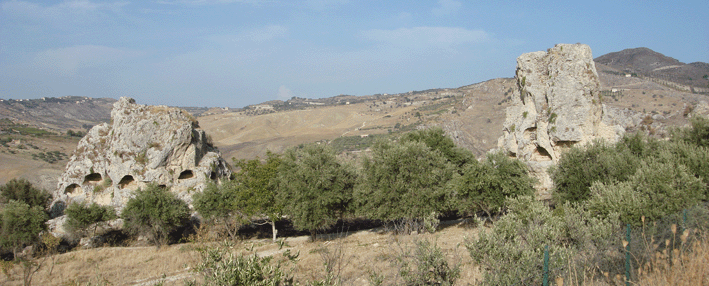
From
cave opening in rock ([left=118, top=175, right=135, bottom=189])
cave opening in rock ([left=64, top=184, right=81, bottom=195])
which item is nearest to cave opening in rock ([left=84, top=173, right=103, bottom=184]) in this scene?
cave opening in rock ([left=64, top=184, right=81, bottom=195])

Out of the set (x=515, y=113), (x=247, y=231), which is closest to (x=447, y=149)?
(x=515, y=113)

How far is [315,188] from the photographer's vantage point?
22312 millimetres

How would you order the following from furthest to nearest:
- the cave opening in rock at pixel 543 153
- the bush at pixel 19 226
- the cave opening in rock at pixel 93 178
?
the cave opening in rock at pixel 93 178 → the cave opening in rock at pixel 543 153 → the bush at pixel 19 226

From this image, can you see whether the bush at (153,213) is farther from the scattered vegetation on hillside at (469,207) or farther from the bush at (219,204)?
the bush at (219,204)

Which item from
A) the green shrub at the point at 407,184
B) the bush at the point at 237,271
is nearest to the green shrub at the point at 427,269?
the bush at the point at 237,271

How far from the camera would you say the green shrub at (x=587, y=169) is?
16.7 meters

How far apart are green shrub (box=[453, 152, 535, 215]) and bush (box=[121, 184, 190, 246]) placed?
2063cm

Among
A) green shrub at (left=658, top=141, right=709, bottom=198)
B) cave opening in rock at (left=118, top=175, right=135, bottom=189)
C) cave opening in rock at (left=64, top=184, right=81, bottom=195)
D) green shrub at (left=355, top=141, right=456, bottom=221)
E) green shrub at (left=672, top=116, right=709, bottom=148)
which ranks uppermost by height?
green shrub at (left=672, top=116, right=709, bottom=148)

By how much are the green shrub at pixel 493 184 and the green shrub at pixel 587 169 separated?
1.38m

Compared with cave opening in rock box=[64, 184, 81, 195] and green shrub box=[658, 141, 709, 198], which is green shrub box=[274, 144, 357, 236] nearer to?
green shrub box=[658, 141, 709, 198]

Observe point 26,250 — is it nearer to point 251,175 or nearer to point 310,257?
point 251,175

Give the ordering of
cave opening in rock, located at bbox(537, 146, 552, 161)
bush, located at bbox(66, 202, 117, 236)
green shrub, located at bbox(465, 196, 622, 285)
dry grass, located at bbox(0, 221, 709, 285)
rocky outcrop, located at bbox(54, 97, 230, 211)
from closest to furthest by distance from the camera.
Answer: green shrub, located at bbox(465, 196, 622, 285), dry grass, located at bbox(0, 221, 709, 285), cave opening in rock, located at bbox(537, 146, 552, 161), bush, located at bbox(66, 202, 117, 236), rocky outcrop, located at bbox(54, 97, 230, 211)

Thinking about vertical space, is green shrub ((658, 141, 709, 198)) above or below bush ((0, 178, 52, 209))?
above

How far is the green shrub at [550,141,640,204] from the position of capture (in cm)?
1667
